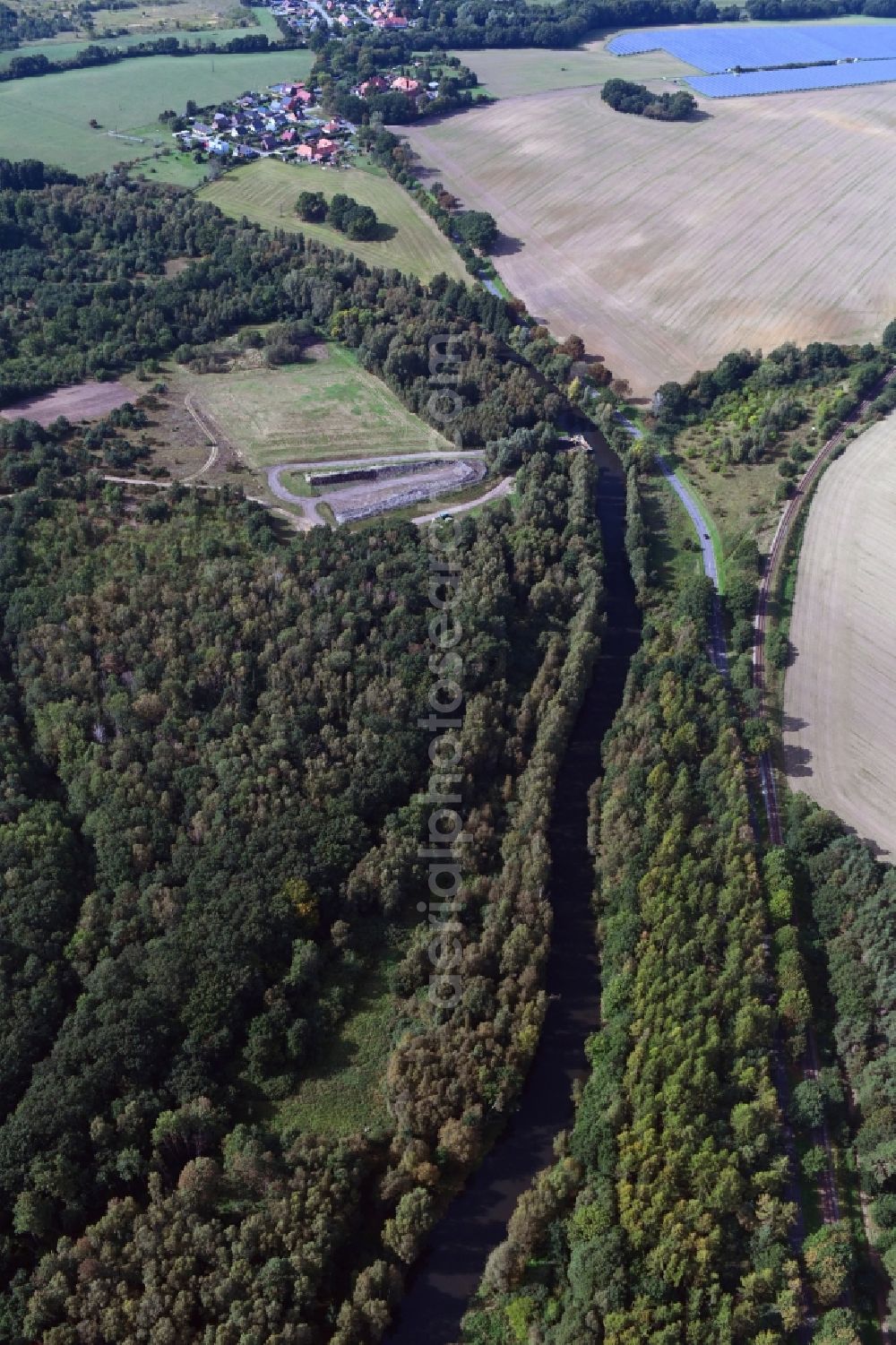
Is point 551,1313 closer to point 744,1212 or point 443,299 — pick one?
point 744,1212

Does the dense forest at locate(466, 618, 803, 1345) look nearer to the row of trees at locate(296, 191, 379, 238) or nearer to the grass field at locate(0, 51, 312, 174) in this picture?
the row of trees at locate(296, 191, 379, 238)

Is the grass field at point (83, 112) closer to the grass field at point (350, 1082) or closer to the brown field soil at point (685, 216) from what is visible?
the brown field soil at point (685, 216)

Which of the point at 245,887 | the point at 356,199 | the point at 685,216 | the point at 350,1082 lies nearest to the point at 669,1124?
the point at 350,1082

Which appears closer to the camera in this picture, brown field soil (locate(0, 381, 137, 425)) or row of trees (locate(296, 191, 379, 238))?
brown field soil (locate(0, 381, 137, 425))

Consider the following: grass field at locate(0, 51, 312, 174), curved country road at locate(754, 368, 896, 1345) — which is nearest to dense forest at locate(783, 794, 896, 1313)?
curved country road at locate(754, 368, 896, 1345)

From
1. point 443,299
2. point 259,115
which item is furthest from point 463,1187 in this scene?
point 259,115

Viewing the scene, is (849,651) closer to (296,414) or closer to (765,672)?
(765,672)

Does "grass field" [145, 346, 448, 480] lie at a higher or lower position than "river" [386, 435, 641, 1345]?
higher
